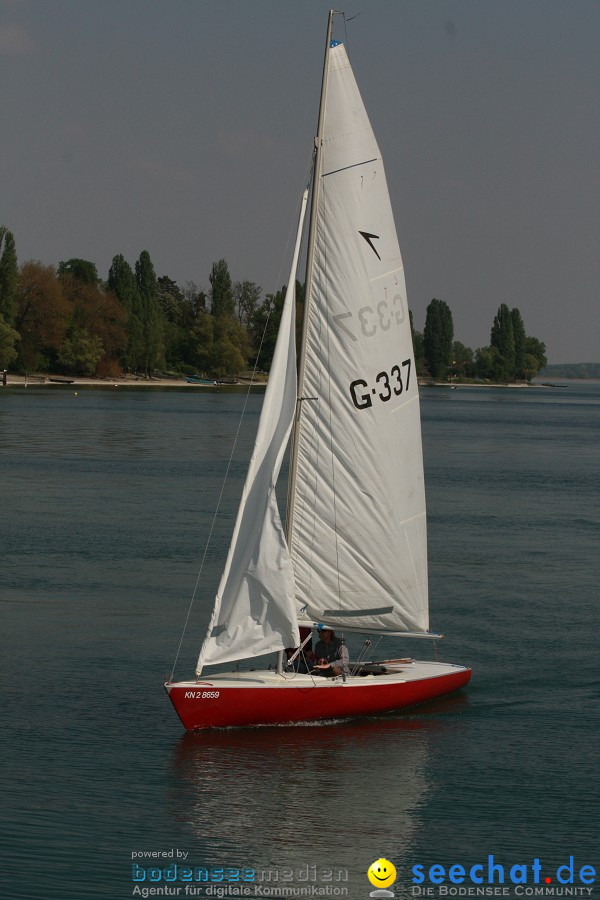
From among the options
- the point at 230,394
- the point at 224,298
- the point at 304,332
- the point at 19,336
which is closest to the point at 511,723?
the point at 304,332

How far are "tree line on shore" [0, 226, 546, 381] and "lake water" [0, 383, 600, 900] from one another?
302 ft

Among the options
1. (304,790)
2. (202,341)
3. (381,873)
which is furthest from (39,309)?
(381,873)

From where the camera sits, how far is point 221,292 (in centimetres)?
19100

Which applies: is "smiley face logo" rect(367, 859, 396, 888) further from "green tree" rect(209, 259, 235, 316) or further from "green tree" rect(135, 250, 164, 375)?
"green tree" rect(209, 259, 235, 316)

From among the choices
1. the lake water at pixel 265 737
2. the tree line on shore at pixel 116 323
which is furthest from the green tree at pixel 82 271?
the lake water at pixel 265 737

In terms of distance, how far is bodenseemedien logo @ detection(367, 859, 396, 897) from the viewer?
1623 cm

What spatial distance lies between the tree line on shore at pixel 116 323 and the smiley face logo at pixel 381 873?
113495 millimetres

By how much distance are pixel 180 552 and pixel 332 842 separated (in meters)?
21.6

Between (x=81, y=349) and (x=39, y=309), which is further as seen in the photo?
(x=81, y=349)

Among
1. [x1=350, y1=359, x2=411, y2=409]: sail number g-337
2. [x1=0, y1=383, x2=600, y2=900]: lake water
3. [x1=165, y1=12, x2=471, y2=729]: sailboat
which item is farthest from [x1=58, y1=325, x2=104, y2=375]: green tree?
[x1=165, y1=12, x2=471, y2=729]: sailboat

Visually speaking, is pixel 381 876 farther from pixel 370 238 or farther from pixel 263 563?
pixel 370 238

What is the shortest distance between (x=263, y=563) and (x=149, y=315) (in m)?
149

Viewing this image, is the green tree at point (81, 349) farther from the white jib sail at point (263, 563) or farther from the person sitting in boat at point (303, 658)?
the white jib sail at point (263, 563)

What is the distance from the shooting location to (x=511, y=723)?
2316 centimetres
